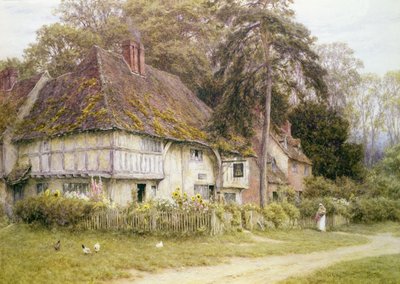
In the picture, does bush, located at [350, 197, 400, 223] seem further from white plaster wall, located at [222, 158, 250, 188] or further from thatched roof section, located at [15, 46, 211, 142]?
thatched roof section, located at [15, 46, 211, 142]

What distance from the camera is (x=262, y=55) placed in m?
13.2

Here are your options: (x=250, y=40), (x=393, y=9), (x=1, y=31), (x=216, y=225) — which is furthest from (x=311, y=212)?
(x=1, y=31)

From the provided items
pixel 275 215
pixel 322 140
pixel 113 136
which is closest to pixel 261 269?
pixel 275 215

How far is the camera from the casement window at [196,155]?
54.5 feet

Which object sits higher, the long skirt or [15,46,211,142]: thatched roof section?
[15,46,211,142]: thatched roof section

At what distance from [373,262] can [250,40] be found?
697cm

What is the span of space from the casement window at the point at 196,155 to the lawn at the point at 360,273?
9116 mm

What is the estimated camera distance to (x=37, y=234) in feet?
28.8

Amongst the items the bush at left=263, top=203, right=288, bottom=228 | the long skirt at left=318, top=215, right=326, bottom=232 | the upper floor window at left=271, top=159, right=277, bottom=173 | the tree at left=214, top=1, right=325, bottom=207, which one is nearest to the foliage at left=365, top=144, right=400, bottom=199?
the tree at left=214, top=1, right=325, bottom=207

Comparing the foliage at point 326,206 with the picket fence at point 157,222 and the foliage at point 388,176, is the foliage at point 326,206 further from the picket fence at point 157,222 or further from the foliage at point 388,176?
the picket fence at point 157,222

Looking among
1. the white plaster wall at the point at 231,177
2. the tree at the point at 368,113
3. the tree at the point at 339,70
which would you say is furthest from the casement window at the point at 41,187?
the white plaster wall at the point at 231,177

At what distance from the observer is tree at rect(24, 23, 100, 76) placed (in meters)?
7.86

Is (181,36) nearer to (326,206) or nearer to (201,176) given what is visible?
(201,176)

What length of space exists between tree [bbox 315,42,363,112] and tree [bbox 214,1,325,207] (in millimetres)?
268
